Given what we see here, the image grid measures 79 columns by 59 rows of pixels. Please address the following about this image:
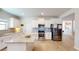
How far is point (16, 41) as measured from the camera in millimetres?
1641

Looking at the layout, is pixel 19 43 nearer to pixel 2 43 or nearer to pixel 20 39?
pixel 20 39

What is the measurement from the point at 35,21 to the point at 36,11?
201mm

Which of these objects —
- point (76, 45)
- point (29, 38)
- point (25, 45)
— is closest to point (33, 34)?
point (29, 38)

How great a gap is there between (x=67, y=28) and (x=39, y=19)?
0.56 m

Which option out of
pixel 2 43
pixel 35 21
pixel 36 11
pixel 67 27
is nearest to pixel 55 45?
pixel 67 27

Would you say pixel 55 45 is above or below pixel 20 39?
below

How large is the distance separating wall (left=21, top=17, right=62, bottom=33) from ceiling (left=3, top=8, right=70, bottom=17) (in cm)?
7

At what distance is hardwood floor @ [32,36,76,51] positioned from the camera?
1572 mm

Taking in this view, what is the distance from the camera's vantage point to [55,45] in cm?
165

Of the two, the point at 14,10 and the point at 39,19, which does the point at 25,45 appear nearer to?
the point at 39,19

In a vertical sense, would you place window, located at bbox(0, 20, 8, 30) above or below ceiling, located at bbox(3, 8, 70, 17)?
below

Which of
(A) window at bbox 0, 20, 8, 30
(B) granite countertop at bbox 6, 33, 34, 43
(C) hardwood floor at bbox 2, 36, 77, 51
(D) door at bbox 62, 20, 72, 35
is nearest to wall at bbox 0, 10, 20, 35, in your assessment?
(A) window at bbox 0, 20, 8, 30

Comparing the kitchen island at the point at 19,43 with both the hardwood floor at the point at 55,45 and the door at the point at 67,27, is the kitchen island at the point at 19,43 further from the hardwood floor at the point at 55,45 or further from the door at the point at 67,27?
the door at the point at 67,27

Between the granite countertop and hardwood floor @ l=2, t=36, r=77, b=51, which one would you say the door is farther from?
the granite countertop
